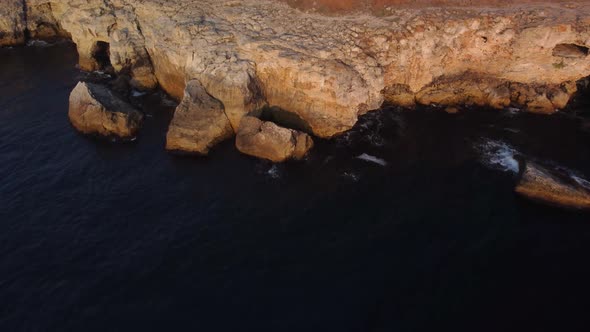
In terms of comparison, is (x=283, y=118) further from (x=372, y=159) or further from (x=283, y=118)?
(x=372, y=159)

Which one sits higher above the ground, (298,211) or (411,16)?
(411,16)

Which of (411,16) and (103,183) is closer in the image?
(103,183)

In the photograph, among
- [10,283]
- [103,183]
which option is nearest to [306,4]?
[103,183]

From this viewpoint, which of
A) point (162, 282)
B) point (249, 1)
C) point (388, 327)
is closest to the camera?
point (388, 327)

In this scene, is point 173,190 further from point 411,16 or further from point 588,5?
point 588,5

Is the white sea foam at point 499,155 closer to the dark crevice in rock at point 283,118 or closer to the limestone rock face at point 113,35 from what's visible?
the dark crevice in rock at point 283,118
